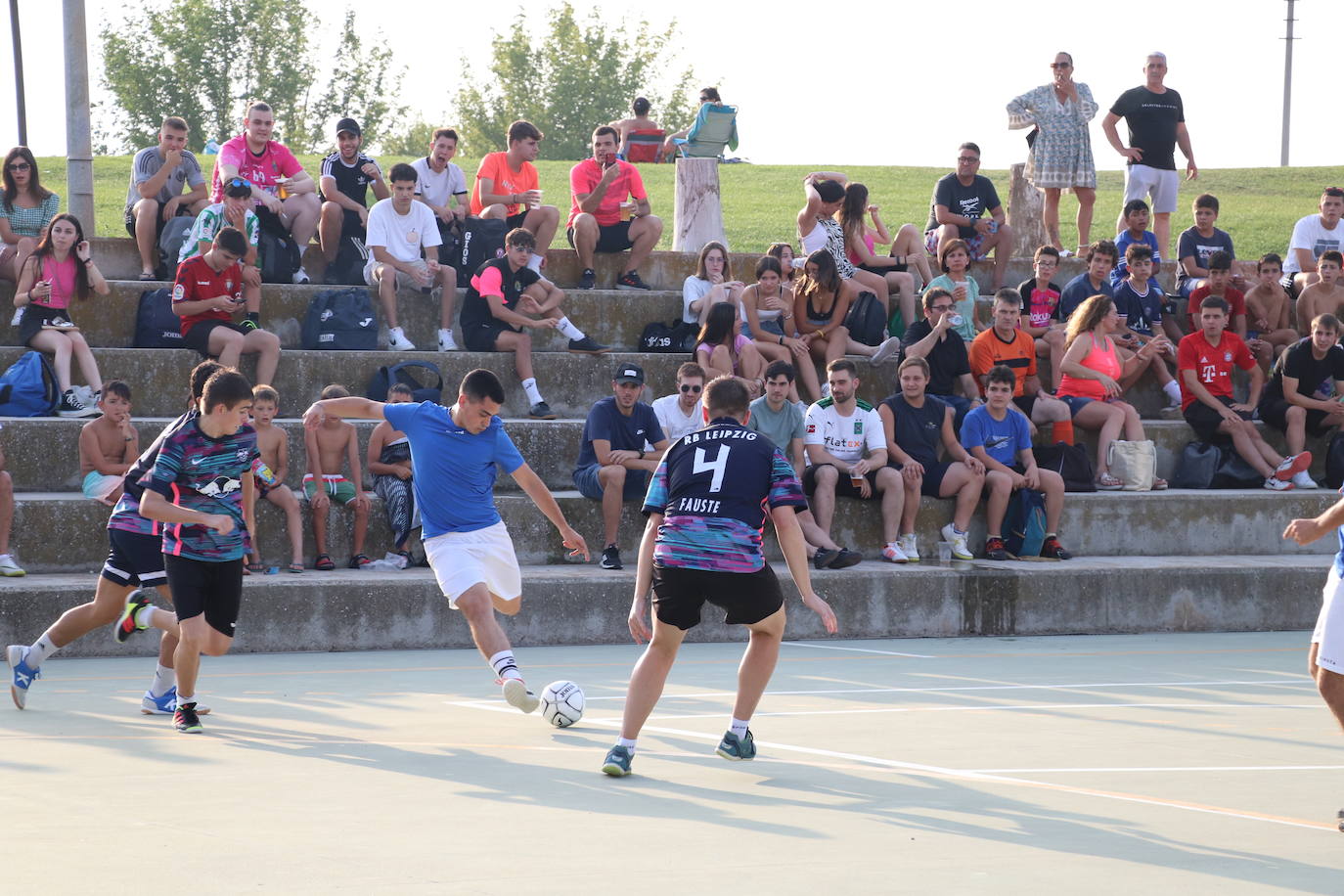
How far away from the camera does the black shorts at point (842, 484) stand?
12766 millimetres

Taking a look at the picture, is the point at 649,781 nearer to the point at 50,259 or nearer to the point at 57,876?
the point at 57,876

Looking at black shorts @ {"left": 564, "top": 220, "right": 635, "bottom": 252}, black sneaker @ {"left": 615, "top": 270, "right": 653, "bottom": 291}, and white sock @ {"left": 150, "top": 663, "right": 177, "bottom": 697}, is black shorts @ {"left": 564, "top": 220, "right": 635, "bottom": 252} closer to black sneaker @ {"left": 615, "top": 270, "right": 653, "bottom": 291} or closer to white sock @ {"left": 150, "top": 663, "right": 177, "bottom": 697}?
black sneaker @ {"left": 615, "top": 270, "right": 653, "bottom": 291}

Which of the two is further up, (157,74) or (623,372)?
(157,74)

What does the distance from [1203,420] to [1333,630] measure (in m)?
9.07

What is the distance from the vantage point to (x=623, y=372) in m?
12.7

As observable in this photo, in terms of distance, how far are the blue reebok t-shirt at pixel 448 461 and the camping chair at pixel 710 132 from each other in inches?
423

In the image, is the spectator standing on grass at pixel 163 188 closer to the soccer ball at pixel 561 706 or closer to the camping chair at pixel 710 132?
the camping chair at pixel 710 132

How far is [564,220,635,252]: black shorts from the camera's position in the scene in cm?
1667

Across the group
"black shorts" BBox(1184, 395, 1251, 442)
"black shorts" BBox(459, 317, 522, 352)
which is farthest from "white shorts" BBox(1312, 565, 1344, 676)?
"black shorts" BBox(459, 317, 522, 352)

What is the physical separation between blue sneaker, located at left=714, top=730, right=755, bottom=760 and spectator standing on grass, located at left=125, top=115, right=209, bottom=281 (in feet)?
31.7

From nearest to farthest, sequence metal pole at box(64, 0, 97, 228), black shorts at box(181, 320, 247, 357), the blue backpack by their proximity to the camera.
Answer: the blue backpack, black shorts at box(181, 320, 247, 357), metal pole at box(64, 0, 97, 228)

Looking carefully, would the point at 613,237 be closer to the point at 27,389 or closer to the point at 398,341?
the point at 398,341

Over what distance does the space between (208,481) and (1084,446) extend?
8818 mm

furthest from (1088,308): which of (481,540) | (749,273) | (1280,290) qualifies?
(481,540)
